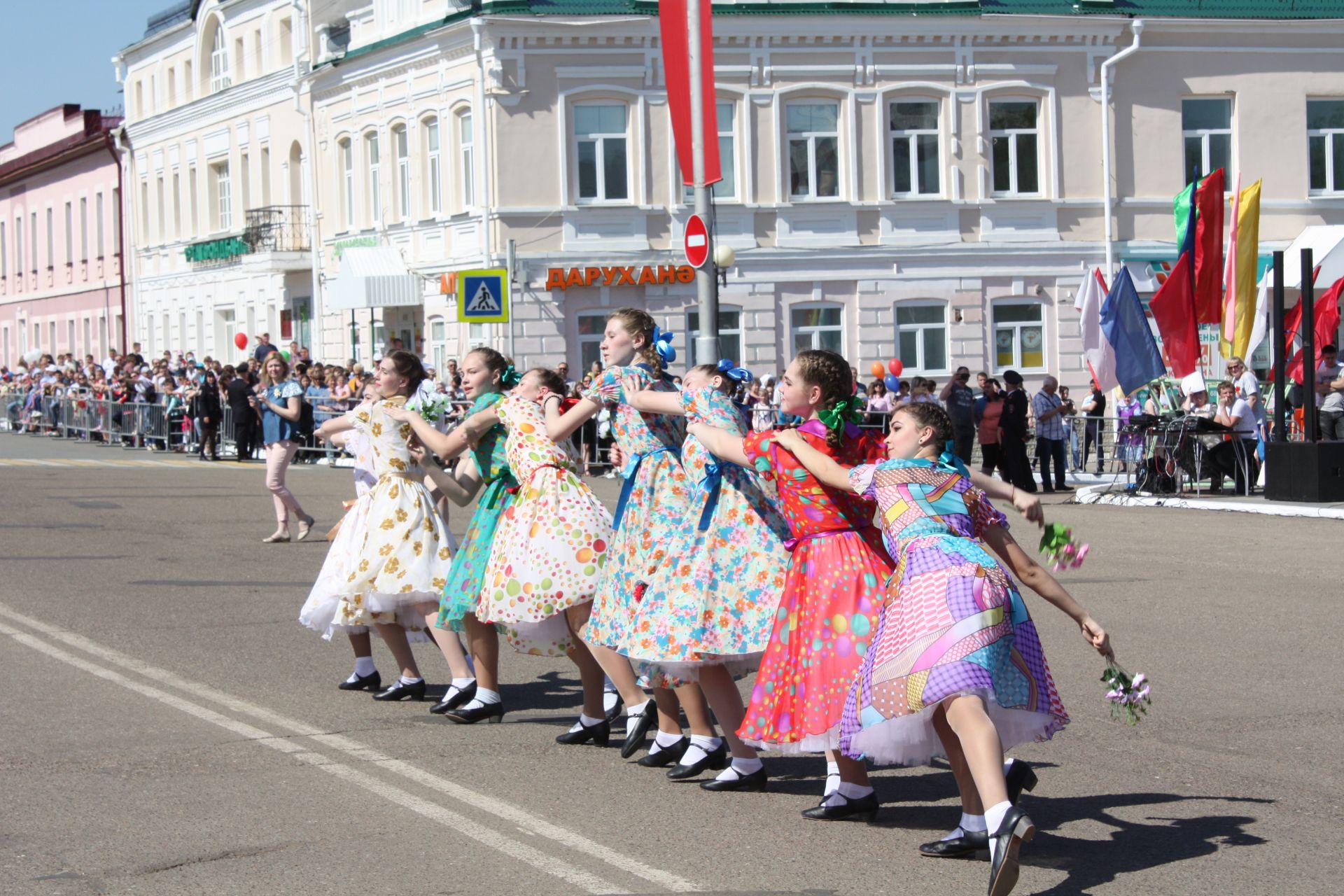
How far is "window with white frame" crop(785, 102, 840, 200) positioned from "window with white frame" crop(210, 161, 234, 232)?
1903 centimetres

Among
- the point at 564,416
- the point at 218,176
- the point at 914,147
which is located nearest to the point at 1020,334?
the point at 914,147

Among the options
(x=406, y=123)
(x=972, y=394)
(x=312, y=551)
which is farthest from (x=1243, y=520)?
(x=406, y=123)

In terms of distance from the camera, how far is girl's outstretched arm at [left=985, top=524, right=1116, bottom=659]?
5.87m

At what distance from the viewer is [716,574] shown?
690 centimetres

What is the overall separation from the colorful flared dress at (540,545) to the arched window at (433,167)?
27771 millimetres

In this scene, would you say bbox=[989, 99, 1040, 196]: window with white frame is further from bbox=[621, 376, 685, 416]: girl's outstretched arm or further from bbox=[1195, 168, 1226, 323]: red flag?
bbox=[621, 376, 685, 416]: girl's outstretched arm

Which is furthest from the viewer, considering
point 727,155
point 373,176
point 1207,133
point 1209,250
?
point 373,176

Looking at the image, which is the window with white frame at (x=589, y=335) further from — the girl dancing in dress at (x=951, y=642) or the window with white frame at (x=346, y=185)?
the girl dancing in dress at (x=951, y=642)

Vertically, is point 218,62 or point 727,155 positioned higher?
point 218,62

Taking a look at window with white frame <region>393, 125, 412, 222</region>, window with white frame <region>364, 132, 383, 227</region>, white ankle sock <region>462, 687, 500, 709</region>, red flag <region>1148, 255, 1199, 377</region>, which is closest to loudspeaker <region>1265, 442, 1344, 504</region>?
red flag <region>1148, 255, 1199, 377</region>

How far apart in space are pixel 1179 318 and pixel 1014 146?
505 inches

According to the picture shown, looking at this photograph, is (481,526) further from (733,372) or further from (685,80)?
(685,80)

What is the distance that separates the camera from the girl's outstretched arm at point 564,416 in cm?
747

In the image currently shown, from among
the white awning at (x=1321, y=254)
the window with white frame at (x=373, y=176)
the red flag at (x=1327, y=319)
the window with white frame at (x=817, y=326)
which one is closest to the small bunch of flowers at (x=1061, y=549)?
the red flag at (x=1327, y=319)
